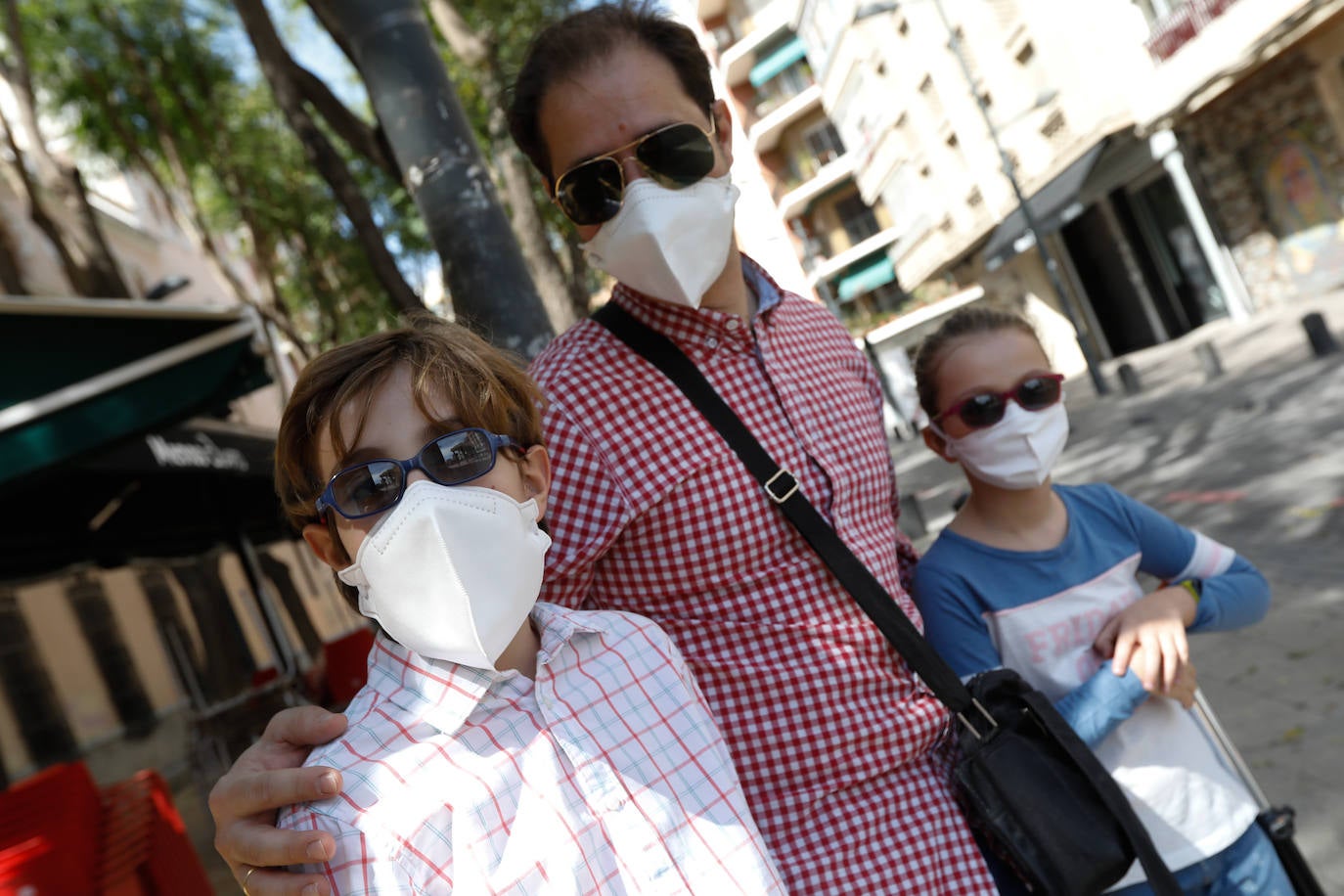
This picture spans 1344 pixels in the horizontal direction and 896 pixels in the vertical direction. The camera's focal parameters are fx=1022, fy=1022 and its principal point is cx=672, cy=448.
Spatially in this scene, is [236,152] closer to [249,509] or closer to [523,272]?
[249,509]

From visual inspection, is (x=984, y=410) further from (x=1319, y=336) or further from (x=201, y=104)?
(x=201, y=104)

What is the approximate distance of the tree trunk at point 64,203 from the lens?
27.8 ft

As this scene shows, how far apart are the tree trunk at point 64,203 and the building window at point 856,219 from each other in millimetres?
30697

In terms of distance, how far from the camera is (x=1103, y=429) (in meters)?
12.7

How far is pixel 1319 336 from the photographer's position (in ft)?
36.6

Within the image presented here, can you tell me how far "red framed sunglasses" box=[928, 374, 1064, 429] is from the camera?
205 centimetres

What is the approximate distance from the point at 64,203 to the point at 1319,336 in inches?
490

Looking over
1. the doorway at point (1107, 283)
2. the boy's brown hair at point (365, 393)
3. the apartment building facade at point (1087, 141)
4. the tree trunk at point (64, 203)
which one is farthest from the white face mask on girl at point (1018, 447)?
the doorway at point (1107, 283)

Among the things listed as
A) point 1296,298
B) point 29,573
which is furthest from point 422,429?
point 1296,298

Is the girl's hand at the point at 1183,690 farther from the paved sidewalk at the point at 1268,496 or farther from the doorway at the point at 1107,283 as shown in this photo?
the doorway at the point at 1107,283

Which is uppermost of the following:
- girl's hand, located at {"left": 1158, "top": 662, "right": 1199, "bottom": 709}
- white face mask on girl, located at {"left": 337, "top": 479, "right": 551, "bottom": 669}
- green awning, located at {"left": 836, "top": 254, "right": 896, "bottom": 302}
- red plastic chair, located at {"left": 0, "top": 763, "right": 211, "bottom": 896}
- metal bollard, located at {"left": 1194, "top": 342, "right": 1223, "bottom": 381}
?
green awning, located at {"left": 836, "top": 254, "right": 896, "bottom": 302}

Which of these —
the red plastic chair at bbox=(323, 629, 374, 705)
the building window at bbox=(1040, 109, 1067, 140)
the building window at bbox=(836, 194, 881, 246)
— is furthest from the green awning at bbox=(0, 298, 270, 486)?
the building window at bbox=(836, 194, 881, 246)

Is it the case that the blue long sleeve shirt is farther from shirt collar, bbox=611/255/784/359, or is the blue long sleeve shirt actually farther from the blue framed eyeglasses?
the blue framed eyeglasses

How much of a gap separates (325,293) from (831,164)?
936 inches
